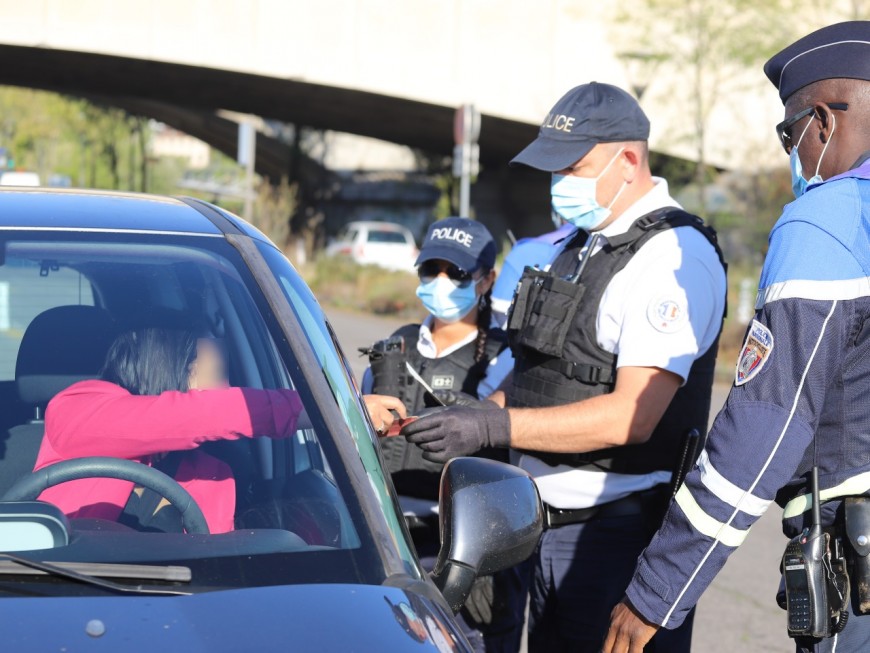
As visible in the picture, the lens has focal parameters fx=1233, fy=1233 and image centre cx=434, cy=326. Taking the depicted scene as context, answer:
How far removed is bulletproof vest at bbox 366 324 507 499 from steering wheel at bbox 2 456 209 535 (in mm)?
1571

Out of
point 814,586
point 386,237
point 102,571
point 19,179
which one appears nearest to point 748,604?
point 814,586

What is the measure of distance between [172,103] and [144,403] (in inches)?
1588

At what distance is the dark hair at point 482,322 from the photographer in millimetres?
4251

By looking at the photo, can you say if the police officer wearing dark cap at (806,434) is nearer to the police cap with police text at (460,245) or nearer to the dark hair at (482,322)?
the dark hair at (482,322)

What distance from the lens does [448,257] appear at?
4.29 m

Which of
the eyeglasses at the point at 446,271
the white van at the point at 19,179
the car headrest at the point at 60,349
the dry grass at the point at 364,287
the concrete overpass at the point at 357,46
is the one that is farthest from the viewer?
the concrete overpass at the point at 357,46

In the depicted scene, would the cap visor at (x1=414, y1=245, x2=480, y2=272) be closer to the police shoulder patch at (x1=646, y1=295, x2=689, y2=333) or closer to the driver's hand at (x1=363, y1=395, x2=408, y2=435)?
the driver's hand at (x1=363, y1=395, x2=408, y2=435)

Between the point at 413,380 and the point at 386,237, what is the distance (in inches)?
1213

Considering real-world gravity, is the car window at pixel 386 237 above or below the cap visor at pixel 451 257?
below

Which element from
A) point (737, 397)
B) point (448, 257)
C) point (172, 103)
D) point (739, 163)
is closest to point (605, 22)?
point (739, 163)

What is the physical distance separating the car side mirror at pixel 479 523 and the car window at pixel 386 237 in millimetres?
31976

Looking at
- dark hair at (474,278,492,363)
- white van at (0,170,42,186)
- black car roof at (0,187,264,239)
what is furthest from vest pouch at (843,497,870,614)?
white van at (0,170,42,186)

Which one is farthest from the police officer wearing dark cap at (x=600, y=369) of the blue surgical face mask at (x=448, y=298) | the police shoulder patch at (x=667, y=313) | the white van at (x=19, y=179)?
the white van at (x=19, y=179)

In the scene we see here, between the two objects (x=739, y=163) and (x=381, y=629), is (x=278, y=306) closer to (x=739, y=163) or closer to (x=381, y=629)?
(x=381, y=629)
